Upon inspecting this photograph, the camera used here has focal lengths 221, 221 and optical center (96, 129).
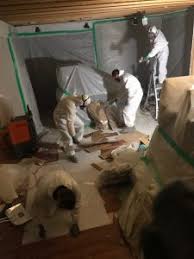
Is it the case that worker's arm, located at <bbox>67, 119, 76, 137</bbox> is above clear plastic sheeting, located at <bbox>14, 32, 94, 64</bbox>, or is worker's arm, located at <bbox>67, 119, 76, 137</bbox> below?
below

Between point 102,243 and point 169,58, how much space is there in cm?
422

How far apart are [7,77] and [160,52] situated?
288 centimetres

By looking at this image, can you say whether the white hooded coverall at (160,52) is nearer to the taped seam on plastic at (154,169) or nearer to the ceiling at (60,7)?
the ceiling at (60,7)

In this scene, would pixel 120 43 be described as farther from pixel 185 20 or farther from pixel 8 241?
pixel 8 241

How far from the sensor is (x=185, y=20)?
4.18 m

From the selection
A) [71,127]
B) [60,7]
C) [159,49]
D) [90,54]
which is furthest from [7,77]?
[159,49]

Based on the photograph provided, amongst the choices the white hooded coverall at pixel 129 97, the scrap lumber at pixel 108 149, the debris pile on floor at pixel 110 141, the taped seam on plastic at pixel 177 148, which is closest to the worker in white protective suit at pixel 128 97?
the white hooded coverall at pixel 129 97

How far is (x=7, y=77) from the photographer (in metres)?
3.31

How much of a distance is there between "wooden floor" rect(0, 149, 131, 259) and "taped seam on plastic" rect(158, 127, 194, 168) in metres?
0.86

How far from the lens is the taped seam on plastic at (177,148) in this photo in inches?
62.9

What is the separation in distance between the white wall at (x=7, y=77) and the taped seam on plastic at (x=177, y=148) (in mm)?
2365

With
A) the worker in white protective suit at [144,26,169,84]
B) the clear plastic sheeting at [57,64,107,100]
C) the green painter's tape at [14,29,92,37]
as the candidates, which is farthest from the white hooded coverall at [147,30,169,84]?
the green painter's tape at [14,29,92,37]

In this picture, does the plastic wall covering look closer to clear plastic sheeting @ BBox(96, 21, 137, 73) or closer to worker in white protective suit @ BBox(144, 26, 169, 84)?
clear plastic sheeting @ BBox(96, 21, 137, 73)

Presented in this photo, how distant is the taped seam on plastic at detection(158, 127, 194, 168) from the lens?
160 centimetres
